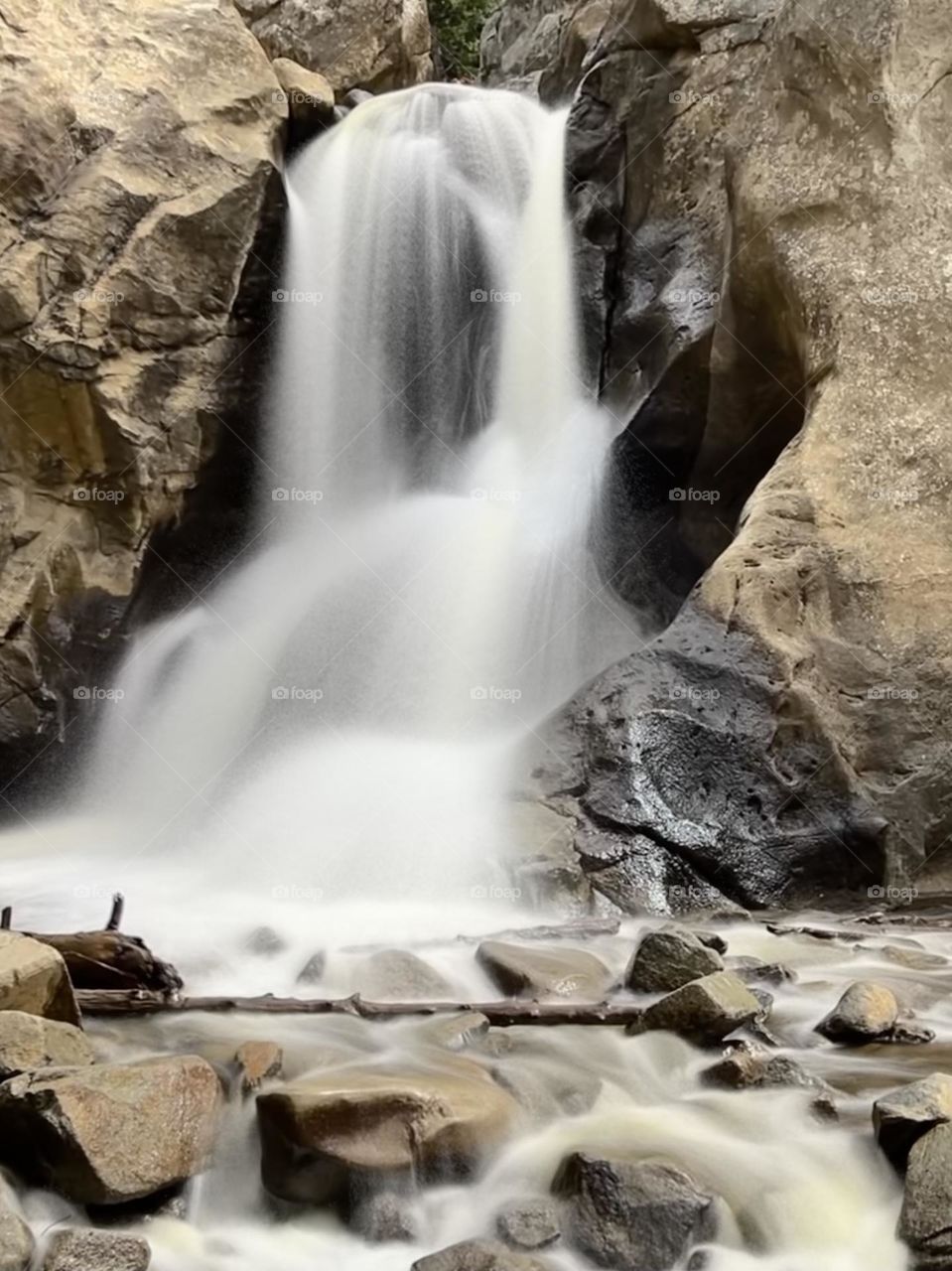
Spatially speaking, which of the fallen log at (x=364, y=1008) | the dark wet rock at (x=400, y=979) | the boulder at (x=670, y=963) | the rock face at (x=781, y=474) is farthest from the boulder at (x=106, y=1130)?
the rock face at (x=781, y=474)

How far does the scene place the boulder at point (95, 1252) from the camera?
8.20 feet

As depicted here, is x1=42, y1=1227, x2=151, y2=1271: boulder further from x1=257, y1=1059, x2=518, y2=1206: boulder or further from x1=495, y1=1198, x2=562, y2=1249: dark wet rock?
x1=495, y1=1198, x2=562, y2=1249: dark wet rock

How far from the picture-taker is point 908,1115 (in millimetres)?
2832

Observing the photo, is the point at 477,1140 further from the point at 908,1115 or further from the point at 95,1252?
the point at 908,1115

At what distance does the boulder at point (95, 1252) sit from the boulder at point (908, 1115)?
5.61 ft

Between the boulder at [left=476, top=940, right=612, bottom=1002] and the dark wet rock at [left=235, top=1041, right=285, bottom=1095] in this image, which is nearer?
the dark wet rock at [left=235, top=1041, right=285, bottom=1095]

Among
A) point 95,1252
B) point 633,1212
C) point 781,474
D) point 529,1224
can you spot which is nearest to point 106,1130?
point 95,1252

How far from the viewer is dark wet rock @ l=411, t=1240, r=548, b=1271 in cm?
252

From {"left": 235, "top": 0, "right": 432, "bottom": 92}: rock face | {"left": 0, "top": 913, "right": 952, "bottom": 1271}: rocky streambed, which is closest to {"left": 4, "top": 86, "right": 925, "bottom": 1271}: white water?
{"left": 0, "top": 913, "right": 952, "bottom": 1271}: rocky streambed

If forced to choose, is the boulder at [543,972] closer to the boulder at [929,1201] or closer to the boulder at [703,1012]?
the boulder at [703,1012]

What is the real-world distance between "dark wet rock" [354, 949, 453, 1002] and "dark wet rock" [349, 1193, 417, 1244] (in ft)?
4.74

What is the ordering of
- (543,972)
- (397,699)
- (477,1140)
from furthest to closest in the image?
(397,699)
(543,972)
(477,1140)

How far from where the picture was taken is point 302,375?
10.5m

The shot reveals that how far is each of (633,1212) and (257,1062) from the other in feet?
3.85
